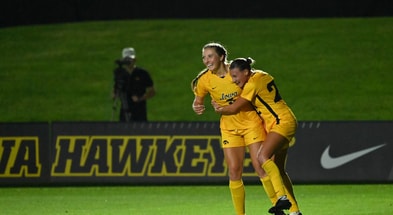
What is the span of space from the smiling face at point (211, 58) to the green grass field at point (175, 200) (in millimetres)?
2370

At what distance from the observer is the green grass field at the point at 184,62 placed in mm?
27688

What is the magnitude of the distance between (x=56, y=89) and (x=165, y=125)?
12.0m

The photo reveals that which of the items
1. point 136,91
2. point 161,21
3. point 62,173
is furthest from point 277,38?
point 62,173

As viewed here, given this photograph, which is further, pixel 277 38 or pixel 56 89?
pixel 277 38

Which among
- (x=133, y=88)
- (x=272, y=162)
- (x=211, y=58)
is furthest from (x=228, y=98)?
(x=133, y=88)

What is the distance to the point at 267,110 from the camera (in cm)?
1190

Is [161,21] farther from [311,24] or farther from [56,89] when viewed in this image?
[56,89]

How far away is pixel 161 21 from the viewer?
120 ft

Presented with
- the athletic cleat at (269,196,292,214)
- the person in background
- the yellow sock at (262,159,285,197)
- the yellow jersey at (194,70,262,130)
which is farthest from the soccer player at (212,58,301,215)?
the person in background

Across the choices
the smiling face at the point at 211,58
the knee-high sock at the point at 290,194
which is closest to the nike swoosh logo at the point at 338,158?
the knee-high sock at the point at 290,194

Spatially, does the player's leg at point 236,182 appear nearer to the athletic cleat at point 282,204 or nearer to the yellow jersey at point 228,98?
the yellow jersey at point 228,98

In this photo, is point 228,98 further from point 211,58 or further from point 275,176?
point 275,176

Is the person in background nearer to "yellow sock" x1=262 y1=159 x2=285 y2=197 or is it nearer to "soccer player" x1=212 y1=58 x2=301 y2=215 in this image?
"soccer player" x1=212 y1=58 x2=301 y2=215

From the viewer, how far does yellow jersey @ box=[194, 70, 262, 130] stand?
11977 mm
